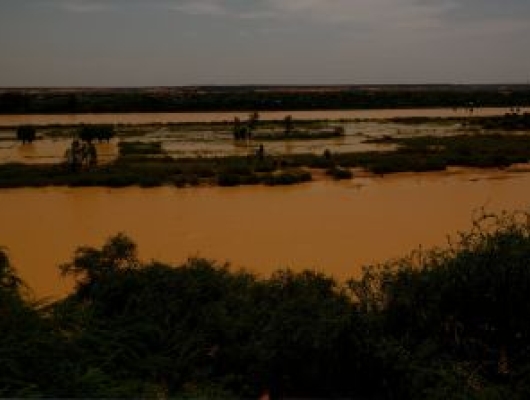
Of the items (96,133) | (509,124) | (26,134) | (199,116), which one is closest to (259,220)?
(96,133)

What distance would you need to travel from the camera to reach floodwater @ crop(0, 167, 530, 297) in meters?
A: 14.2

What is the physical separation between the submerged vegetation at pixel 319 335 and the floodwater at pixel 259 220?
13.2ft

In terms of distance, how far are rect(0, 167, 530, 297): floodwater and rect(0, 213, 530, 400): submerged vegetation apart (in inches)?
159

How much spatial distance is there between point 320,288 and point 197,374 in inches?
82.2

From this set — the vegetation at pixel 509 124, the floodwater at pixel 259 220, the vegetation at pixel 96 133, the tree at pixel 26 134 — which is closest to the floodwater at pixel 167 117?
the vegetation at pixel 509 124

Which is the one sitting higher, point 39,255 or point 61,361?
point 61,361

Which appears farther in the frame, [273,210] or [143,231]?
[273,210]

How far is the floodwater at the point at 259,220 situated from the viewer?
14188 mm

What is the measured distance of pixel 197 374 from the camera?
7250mm

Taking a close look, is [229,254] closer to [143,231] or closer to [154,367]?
[143,231]

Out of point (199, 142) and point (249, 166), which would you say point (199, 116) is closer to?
point (199, 142)

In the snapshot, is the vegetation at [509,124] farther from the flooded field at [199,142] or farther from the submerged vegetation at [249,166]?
the submerged vegetation at [249,166]

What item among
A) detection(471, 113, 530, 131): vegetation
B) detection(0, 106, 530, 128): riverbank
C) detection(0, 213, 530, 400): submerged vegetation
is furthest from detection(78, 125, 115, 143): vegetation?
detection(0, 213, 530, 400): submerged vegetation

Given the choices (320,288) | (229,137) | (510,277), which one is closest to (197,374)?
(320,288)
